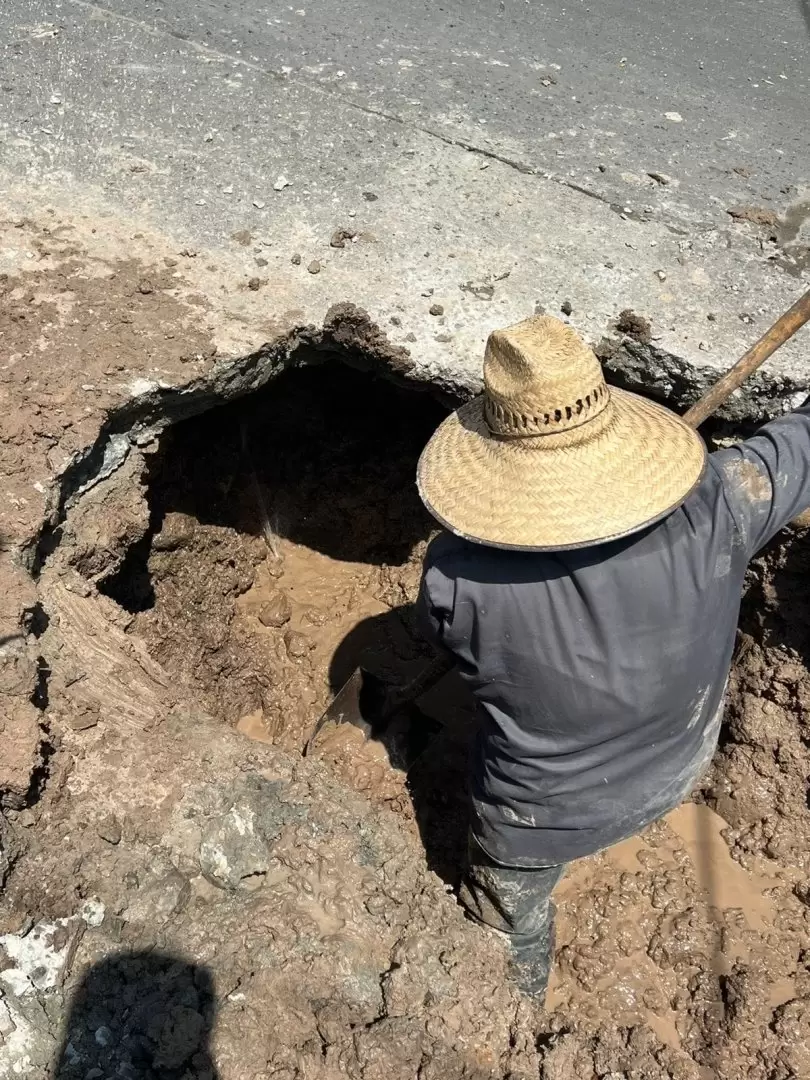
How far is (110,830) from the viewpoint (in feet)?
6.97

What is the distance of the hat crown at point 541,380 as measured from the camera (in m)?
1.83

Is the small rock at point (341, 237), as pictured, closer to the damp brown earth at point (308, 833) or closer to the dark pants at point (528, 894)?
the damp brown earth at point (308, 833)

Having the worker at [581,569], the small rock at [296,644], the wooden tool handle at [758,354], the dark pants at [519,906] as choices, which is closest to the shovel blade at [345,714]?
the small rock at [296,644]

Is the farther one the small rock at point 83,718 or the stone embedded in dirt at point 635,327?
the stone embedded in dirt at point 635,327

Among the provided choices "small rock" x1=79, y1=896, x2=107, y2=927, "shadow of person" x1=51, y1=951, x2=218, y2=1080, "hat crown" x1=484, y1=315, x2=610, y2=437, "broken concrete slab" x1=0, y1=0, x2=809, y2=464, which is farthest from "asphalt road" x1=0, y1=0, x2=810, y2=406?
"shadow of person" x1=51, y1=951, x2=218, y2=1080

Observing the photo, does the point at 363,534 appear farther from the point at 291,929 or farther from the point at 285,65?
the point at 291,929

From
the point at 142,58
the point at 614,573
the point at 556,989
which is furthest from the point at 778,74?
the point at 556,989

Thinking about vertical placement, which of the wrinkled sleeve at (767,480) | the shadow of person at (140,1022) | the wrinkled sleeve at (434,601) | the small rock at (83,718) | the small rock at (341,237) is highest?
the wrinkled sleeve at (767,480)

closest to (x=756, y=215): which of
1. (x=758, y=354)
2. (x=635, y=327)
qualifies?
(x=635, y=327)

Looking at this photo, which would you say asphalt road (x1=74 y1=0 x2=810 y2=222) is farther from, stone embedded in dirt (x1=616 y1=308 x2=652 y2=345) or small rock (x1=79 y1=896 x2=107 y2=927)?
small rock (x1=79 y1=896 x2=107 y2=927)

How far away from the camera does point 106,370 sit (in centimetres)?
265

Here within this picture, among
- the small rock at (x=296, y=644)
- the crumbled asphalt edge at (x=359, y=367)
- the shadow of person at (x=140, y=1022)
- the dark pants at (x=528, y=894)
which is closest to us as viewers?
the shadow of person at (x=140, y=1022)

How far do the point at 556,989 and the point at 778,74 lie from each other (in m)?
4.24

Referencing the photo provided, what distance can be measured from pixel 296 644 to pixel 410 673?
0.58 metres
